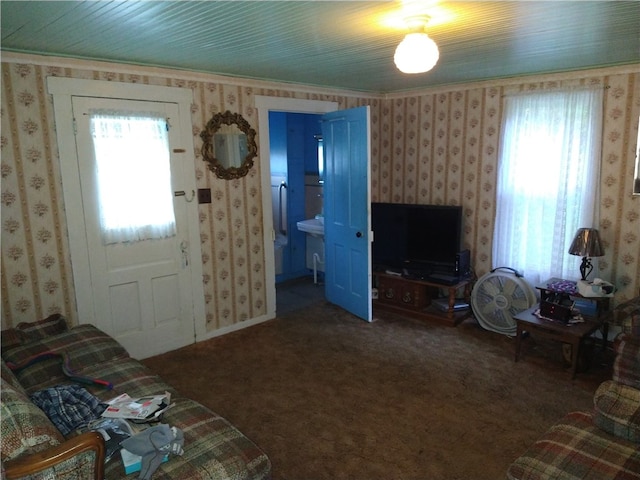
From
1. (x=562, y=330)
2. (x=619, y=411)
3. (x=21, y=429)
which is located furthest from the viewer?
(x=562, y=330)

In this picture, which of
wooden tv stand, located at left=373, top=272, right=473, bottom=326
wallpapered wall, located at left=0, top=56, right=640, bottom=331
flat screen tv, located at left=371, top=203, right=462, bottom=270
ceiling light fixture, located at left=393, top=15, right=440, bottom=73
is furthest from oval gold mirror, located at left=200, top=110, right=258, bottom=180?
ceiling light fixture, located at left=393, top=15, right=440, bottom=73

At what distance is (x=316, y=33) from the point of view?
245cm

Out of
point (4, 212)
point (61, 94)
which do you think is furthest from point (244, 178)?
point (4, 212)

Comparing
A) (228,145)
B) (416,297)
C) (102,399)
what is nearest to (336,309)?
(416,297)

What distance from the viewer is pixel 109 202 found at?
11.1 ft

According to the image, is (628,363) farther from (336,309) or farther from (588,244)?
(336,309)

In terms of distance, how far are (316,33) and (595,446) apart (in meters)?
2.38

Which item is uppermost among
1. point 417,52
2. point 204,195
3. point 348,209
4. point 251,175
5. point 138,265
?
point 417,52

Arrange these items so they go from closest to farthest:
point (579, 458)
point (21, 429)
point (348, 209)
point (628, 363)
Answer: point (21, 429) → point (579, 458) → point (628, 363) → point (348, 209)

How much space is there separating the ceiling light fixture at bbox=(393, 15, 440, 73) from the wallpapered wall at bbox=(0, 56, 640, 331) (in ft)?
7.02

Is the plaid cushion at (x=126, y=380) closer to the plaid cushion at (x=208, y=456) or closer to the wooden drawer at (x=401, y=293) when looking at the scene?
the plaid cushion at (x=208, y=456)

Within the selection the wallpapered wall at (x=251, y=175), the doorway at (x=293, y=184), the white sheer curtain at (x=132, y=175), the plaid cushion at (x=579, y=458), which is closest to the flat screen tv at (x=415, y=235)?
the wallpapered wall at (x=251, y=175)

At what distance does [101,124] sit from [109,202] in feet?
1.85

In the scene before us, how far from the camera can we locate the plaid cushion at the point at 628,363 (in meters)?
2.57
